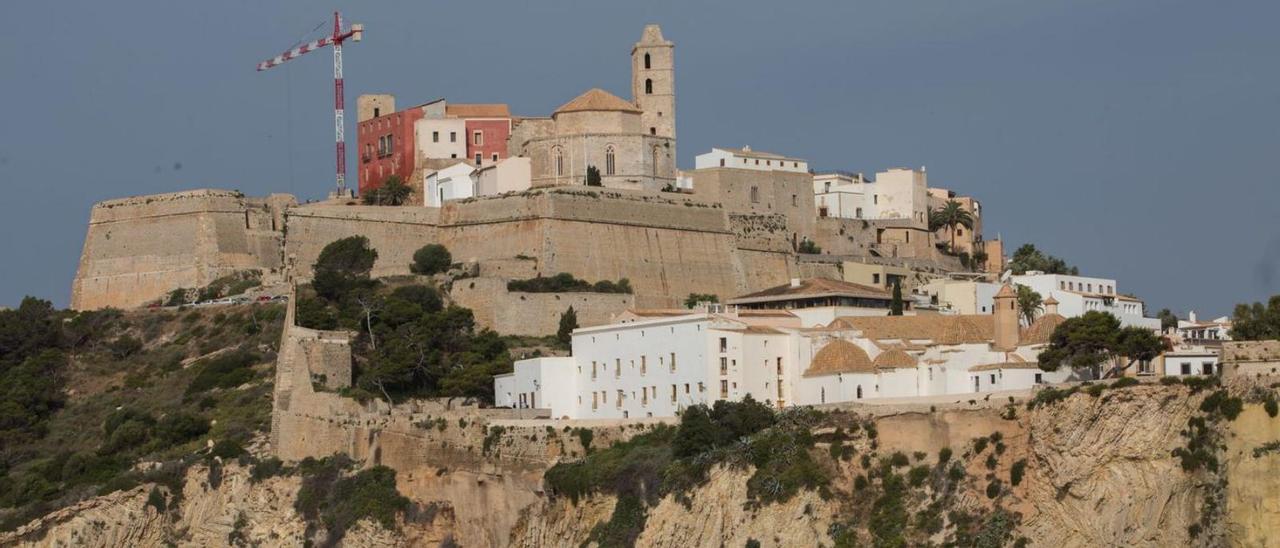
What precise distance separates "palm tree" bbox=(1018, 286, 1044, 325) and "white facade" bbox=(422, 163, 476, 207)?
67.1ft

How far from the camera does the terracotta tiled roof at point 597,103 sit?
78.9 m

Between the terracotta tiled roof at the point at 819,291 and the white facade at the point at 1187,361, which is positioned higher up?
the terracotta tiled roof at the point at 819,291

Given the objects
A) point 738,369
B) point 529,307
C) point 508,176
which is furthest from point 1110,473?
point 508,176

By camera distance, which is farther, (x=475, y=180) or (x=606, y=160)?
(x=475, y=180)

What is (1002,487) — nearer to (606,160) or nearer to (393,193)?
(606,160)

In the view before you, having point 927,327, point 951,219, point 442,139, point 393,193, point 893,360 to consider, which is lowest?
point 893,360

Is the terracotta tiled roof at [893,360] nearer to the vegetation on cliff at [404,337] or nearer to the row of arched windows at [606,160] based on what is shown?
the vegetation on cliff at [404,337]

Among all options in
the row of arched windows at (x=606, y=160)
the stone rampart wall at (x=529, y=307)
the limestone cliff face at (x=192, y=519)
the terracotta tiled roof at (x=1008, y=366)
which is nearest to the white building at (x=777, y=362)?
the terracotta tiled roof at (x=1008, y=366)

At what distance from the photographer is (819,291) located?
214 ft

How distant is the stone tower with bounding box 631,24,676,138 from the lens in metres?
81.4

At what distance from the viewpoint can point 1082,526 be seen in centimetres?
5012

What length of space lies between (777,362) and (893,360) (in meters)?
2.72

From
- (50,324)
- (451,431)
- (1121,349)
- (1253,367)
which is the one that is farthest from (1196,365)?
(50,324)

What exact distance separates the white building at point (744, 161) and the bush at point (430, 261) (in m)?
10.9
